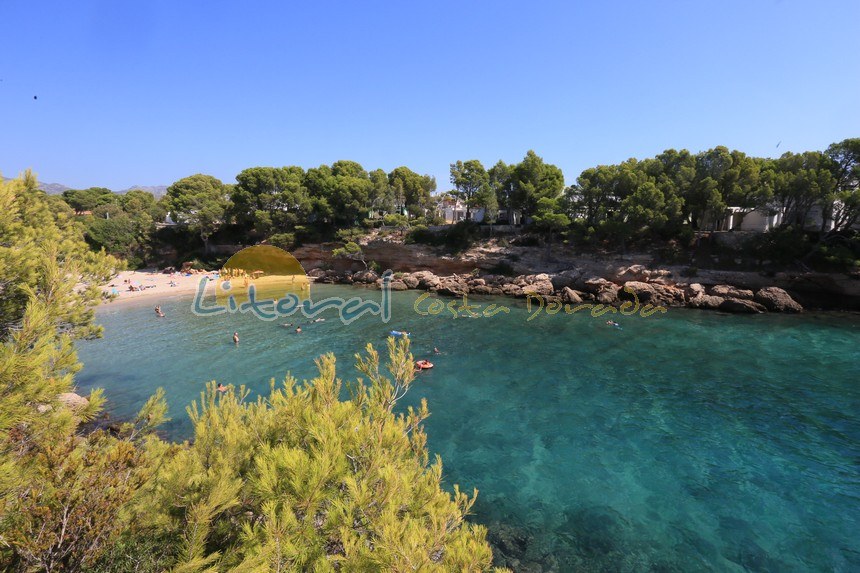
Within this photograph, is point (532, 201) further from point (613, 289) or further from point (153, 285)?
point (153, 285)

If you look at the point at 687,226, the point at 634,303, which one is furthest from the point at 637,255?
the point at 634,303

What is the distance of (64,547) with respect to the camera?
2977 millimetres

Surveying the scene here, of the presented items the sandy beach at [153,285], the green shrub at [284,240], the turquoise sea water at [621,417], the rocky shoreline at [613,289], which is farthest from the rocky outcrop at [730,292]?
the sandy beach at [153,285]

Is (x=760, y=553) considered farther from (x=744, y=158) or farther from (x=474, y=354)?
(x=744, y=158)

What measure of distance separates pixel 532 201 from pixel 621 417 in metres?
30.7

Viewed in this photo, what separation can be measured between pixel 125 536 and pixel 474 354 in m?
17.0

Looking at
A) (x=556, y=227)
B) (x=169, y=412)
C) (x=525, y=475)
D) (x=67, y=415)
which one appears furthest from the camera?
(x=556, y=227)

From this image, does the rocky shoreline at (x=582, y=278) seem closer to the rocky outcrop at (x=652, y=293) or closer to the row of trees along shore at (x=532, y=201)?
the rocky outcrop at (x=652, y=293)

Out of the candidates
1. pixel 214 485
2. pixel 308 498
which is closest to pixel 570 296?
pixel 308 498

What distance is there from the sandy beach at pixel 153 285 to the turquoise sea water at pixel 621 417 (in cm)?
947

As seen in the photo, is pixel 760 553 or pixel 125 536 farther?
pixel 760 553

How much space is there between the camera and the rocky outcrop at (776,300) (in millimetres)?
26781

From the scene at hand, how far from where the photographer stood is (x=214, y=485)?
3643mm

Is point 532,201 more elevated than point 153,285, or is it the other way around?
point 532,201
